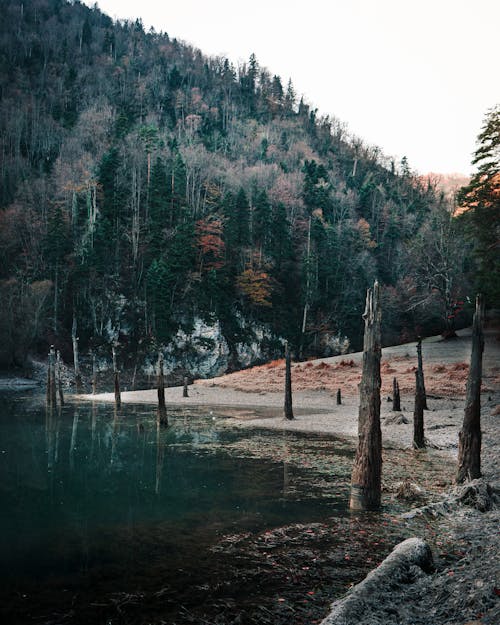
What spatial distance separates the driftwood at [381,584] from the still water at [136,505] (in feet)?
8.43

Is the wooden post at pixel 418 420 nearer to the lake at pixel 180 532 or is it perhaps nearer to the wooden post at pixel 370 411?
the lake at pixel 180 532

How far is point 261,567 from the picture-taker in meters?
9.46

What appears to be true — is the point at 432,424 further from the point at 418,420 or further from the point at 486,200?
the point at 486,200

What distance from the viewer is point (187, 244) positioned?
219 feet

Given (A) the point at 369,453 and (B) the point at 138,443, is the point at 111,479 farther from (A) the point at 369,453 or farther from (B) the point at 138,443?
A: (A) the point at 369,453

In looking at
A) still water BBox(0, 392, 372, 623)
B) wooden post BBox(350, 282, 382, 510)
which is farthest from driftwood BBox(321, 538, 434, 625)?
wooden post BBox(350, 282, 382, 510)

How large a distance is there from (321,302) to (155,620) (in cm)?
6850

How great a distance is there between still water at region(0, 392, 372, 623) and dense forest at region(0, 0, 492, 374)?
115 ft

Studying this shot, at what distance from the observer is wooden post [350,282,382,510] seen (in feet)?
39.9

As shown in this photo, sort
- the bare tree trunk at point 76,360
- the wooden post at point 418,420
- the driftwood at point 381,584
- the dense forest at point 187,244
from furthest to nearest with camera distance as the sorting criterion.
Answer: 1. the dense forest at point 187,244
2. the bare tree trunk at point 76,360
3. the wooden post at point 418,420
4. the driftwood at point 381,584

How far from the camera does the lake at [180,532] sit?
8062 mm

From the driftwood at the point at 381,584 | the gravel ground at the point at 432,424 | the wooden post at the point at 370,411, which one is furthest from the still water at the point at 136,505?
the gravel ground at the point at 432,424

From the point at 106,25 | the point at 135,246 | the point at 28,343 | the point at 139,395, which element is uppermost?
the point at 106,25

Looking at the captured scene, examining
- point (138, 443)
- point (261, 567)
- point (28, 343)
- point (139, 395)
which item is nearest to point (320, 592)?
point (261, 567)
